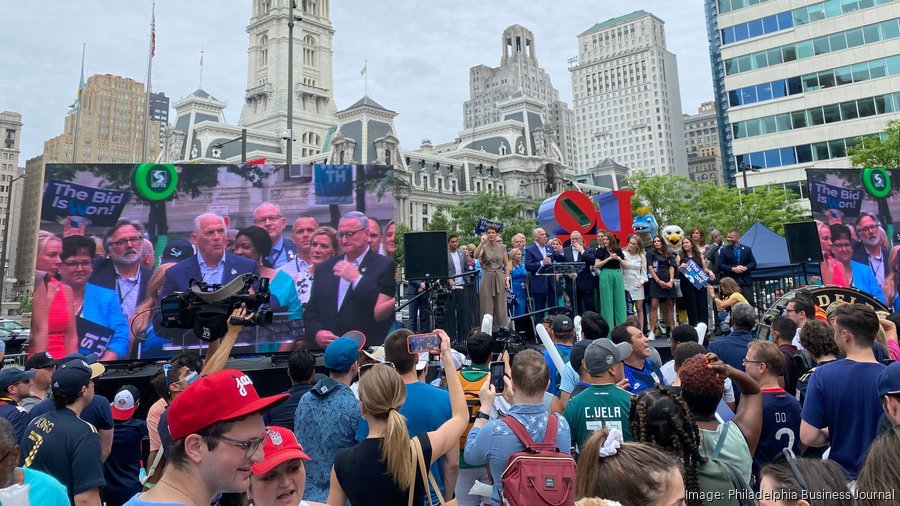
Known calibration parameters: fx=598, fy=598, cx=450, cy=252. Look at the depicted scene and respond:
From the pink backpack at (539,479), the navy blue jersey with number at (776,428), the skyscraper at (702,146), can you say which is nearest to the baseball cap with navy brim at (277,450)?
the pink backpack at (539,479)

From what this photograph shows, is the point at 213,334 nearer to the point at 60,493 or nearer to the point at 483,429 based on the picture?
the point at 60,493

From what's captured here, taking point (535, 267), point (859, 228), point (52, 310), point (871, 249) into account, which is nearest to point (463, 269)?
point (535, 267)

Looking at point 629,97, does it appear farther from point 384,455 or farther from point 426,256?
point 384,455

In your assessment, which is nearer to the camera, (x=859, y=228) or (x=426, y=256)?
(x=426, y=256)

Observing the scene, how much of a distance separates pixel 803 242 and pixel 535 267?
5.79 metres

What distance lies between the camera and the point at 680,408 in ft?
11.3

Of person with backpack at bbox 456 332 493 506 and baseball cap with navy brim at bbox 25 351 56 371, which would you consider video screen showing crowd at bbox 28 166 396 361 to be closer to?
baseball cap with navy brim at bbox 25 351 56 371

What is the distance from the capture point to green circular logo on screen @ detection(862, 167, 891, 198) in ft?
47.1

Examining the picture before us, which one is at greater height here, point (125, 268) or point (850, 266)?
point (125, 268)

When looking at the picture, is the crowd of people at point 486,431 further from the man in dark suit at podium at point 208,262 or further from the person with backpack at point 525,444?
the man in dark suit at podium at point 208,262

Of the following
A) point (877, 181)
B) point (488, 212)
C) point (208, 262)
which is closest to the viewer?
point (208, 262)

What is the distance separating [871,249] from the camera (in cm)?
1403

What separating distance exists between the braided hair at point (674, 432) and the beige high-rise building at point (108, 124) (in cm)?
12486

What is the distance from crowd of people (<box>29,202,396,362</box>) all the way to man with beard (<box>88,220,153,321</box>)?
0.05 ft
